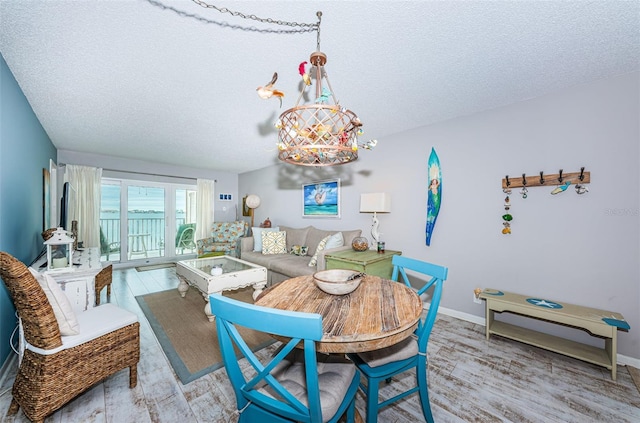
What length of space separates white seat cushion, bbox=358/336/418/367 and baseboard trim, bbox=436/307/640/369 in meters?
1.75

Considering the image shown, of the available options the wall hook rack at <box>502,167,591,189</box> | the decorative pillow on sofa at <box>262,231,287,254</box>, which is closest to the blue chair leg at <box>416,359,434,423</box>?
the wall hook rack at <box>502,167,591,189</box>

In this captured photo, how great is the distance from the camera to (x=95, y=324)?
1.56 meters

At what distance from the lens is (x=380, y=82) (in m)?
2.11

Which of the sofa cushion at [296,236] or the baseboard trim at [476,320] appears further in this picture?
the sofa cushion at [296,236]

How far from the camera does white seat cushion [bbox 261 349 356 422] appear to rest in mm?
1013

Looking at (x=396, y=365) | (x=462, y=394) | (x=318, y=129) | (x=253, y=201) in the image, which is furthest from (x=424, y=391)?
(x=253, y=201)

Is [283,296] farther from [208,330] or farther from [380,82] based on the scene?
[380,82]

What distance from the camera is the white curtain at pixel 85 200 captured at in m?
4.50

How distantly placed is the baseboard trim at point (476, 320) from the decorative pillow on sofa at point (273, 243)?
2666 millimetres

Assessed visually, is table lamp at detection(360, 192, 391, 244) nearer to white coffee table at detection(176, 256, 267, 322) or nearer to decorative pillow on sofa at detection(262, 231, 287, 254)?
white coffee table at detection(176, 256, 267, 322)

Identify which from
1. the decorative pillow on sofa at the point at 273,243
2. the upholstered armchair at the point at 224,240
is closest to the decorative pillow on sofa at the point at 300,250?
the decorative pillow on sofa at the point at 273,243

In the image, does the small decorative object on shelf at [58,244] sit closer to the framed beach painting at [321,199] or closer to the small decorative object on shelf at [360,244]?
the small decorative object on shelf at [360,244]

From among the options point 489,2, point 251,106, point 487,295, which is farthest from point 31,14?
point 487,295

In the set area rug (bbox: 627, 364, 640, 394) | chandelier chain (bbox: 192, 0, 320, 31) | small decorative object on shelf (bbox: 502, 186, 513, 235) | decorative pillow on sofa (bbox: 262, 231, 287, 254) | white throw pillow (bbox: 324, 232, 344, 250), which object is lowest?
area rug (bbox: 627, 364, 640, 394)
